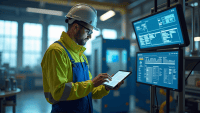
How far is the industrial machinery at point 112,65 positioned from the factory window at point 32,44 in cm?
653

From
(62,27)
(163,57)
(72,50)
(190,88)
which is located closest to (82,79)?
(72,50)

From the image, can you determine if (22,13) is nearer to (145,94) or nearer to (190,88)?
(145,94)

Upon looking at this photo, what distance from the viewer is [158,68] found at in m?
1.40

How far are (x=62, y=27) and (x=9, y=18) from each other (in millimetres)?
3237

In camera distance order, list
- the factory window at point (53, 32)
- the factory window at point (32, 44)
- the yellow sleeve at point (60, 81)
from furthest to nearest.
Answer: the factory window at point (53, 32)
the factory window at point (32, 44)
the yellow sleeve at point (60, 81)

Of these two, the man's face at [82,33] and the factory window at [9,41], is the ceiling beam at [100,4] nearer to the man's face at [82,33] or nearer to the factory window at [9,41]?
the factory window at [9,41]

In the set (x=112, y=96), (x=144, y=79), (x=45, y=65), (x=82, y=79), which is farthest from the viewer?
(x=112, y=96)

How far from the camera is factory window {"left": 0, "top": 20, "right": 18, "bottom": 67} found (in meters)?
9.25

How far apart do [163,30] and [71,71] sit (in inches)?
35.8

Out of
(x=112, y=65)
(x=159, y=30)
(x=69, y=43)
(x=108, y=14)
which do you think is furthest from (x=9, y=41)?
(x=159, y=30)

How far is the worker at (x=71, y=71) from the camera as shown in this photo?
3.86ft

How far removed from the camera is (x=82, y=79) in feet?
4.57

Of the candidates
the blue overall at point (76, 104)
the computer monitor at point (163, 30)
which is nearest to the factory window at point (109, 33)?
the computer monitor at point (163, 30)

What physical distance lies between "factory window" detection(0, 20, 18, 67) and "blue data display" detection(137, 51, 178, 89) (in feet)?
31.8
